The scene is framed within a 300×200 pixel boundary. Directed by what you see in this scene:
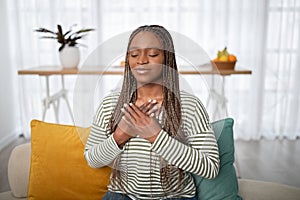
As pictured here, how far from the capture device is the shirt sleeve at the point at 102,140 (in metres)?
0.86

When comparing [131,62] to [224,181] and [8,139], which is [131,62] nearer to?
[224,181]

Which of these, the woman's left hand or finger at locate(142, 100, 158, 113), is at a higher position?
finger at locate(142, 100, 158, 113)

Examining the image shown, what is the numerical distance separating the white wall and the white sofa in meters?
2.02

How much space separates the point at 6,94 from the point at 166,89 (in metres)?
2.98

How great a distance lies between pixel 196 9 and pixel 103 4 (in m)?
0.95

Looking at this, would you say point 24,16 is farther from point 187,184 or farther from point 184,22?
point 187,184

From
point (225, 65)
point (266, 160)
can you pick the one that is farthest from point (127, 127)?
point (266, 160)

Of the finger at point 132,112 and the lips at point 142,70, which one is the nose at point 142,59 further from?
the finger at point 132,112

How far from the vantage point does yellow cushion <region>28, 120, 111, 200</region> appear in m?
1.24

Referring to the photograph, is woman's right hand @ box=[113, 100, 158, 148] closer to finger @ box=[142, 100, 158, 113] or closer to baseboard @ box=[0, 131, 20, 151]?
finger @ box=[142, 100, 158, 113]

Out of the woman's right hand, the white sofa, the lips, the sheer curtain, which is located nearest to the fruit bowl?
the sheer curtain

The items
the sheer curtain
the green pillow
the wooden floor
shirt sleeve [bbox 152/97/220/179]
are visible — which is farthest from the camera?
the sheer curtain

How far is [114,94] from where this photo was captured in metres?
0.84

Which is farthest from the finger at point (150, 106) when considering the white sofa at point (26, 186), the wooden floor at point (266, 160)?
the wooden floor at point (266, 160)
